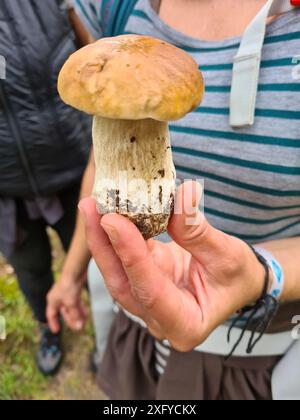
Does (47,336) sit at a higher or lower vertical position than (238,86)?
lower

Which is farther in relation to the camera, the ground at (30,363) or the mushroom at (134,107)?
the ground at (30,363)

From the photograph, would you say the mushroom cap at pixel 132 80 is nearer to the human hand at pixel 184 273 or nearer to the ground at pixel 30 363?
the human hand at pixel 184 273

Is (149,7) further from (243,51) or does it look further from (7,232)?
(7,232)

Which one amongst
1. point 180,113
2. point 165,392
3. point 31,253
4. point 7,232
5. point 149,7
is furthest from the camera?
point 31,253

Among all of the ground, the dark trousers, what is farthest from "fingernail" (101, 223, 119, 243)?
the ground

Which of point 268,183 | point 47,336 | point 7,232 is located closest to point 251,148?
point 268,183

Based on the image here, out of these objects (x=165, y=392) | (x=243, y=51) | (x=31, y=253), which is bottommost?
(x=165, y=392)

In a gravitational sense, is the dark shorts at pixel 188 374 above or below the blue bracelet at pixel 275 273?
below

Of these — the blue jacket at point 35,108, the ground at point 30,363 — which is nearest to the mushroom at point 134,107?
the blue jacket at point 35,108
